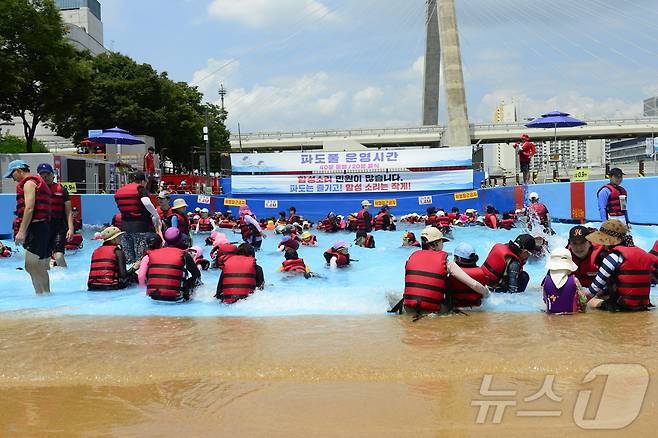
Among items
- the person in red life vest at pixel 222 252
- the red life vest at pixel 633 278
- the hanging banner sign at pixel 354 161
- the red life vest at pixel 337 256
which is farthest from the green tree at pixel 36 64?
the red life vest at pixel 633 278

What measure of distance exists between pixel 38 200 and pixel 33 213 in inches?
7.0

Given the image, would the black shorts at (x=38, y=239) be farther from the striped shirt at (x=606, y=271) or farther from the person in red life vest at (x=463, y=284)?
the striped shirt at (x=606, y=271)

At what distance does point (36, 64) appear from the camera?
95.2 feet

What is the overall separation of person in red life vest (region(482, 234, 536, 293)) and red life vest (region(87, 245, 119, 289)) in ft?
16.4

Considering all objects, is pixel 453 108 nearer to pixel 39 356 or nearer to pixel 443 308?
pixel 443 308

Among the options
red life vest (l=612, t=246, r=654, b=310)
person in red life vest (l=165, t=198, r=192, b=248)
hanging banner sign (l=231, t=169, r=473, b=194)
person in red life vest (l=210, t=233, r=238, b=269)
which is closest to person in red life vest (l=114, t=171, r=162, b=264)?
person in red life vest (l=165, t=198, r=192, b=248)

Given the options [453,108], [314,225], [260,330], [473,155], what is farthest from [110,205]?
[453,108]

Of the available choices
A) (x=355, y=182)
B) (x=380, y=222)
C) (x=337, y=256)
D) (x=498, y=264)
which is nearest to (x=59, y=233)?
(x=337, y=256)

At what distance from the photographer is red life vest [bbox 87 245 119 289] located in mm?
8062

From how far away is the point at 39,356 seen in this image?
15.4 feet

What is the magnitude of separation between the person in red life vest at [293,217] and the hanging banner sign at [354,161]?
200 centimetres

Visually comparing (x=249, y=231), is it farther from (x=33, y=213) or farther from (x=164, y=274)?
(x=33, y=213)

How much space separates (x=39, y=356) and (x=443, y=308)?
12.7 feet

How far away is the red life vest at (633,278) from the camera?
5.97m
